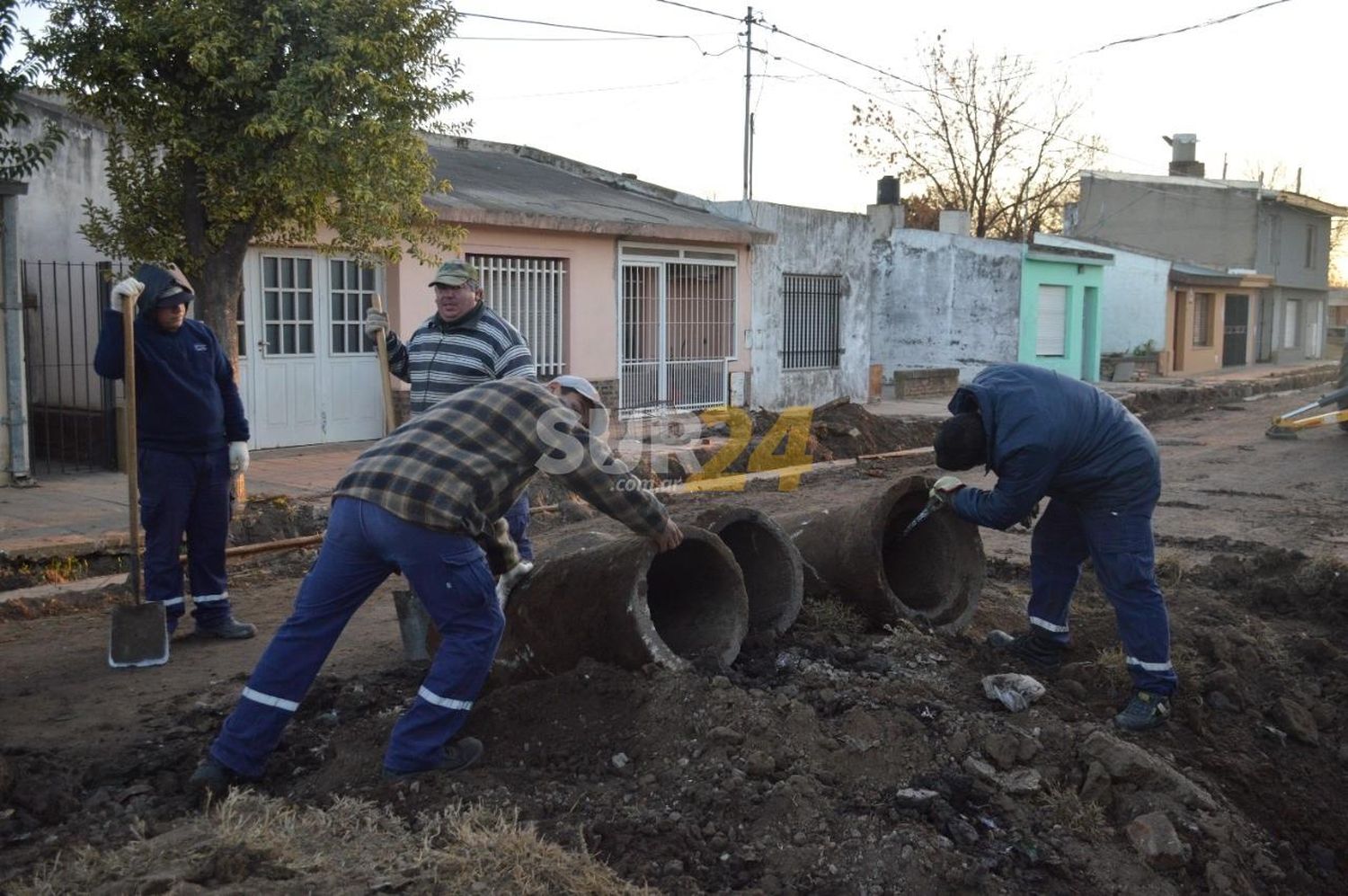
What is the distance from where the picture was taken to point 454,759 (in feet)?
14.1

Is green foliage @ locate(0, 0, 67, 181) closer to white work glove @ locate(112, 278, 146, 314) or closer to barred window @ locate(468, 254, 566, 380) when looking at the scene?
white work glove @ locate(112, 278, 146, 314)

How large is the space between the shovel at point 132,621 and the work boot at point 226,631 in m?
0.47

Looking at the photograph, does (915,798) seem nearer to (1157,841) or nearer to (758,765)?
(758,765)

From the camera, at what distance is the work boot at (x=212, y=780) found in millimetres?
4156

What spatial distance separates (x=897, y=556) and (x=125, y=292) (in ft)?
13.6

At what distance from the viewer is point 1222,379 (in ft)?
96.9

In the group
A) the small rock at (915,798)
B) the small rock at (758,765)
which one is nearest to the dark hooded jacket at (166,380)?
the small rock at (758,765)

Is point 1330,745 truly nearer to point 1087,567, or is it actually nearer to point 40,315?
point 1087,567

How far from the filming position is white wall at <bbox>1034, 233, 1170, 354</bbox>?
3183 centimetres

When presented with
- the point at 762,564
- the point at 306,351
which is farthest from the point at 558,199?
the point at 762,564

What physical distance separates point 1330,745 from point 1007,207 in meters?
33.0

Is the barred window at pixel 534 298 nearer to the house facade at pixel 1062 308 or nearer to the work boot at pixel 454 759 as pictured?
the work boot at pixel 454 759

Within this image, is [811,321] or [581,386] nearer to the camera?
[581,386]

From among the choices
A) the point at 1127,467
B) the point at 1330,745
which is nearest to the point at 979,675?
the point at 1127,467
